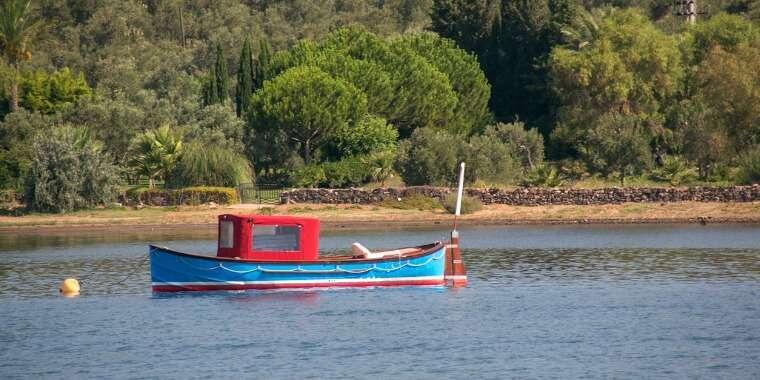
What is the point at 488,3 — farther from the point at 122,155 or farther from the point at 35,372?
the point at 35,372

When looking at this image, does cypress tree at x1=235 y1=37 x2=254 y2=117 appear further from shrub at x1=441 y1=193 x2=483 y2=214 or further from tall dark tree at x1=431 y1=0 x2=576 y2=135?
shrub at x1=441 y1=193 x2=483 y2=214

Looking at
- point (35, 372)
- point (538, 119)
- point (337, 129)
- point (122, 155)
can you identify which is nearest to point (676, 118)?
point (538, 119)

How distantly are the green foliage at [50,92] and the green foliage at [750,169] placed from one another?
44557 millimetres

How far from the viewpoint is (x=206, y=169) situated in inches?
3127

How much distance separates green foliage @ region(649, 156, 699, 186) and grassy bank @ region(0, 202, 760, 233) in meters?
7.55

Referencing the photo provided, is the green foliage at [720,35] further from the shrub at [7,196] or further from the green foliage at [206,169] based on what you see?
the shrub at [7,196]

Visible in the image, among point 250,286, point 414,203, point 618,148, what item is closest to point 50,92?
point 414,203

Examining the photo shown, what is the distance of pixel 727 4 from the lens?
421ft

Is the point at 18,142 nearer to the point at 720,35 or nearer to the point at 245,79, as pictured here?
the point at 245,79

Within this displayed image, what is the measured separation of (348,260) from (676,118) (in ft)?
163

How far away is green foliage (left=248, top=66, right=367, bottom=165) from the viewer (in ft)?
281

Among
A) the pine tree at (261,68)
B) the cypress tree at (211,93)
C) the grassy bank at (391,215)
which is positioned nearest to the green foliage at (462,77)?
the pine tree at (261,68)

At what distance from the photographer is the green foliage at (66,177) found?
248ft

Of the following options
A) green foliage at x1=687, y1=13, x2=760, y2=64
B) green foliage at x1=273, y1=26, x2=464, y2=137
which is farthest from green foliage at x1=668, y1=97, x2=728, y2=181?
green foliage at x1=273, y1=26, x2=464, y2=137
